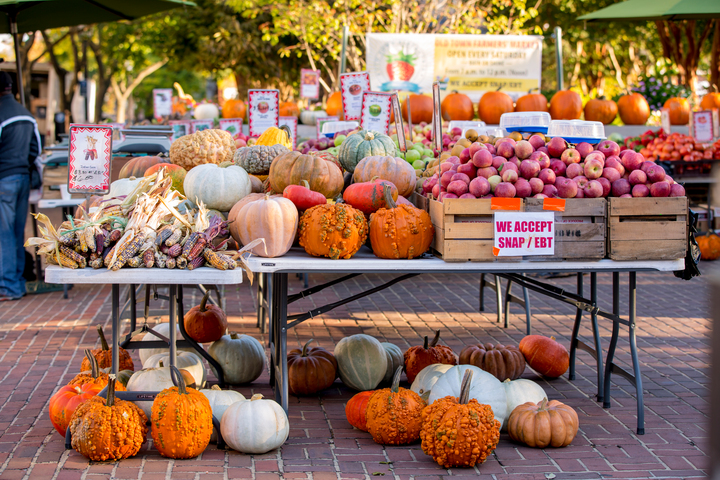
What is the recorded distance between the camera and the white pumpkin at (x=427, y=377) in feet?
12.8

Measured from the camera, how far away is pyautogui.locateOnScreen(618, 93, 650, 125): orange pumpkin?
1041cm

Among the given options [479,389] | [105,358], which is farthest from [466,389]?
[105,358]

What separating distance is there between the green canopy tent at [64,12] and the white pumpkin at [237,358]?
502 centimetres

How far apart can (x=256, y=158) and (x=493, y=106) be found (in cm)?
564

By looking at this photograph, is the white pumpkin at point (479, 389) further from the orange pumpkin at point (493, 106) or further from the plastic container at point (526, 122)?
the orange pumpkin at point (493, 106)

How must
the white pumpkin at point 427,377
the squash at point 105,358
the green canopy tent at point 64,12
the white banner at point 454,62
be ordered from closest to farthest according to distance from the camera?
the white pumpkin at point 427,377
the squash at point 105,358
the green canopy tent at point 64,12
the white banner at point 454,62

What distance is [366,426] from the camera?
3.74 meters

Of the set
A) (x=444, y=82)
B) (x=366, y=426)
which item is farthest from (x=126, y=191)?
(x=444, y=82)

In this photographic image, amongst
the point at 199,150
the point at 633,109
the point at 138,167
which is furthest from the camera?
the point at 633,109

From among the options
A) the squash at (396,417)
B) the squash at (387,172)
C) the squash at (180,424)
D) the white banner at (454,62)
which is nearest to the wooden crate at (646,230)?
the squash at (387,172)

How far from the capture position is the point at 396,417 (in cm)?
352

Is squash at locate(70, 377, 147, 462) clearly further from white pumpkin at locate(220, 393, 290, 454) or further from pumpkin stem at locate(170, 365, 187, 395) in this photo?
white pumpkin at locate(220, 393, 290, 454)

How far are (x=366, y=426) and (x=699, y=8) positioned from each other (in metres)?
8.37

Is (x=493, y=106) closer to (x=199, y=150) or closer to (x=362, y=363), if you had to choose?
(x=199, y=150)
